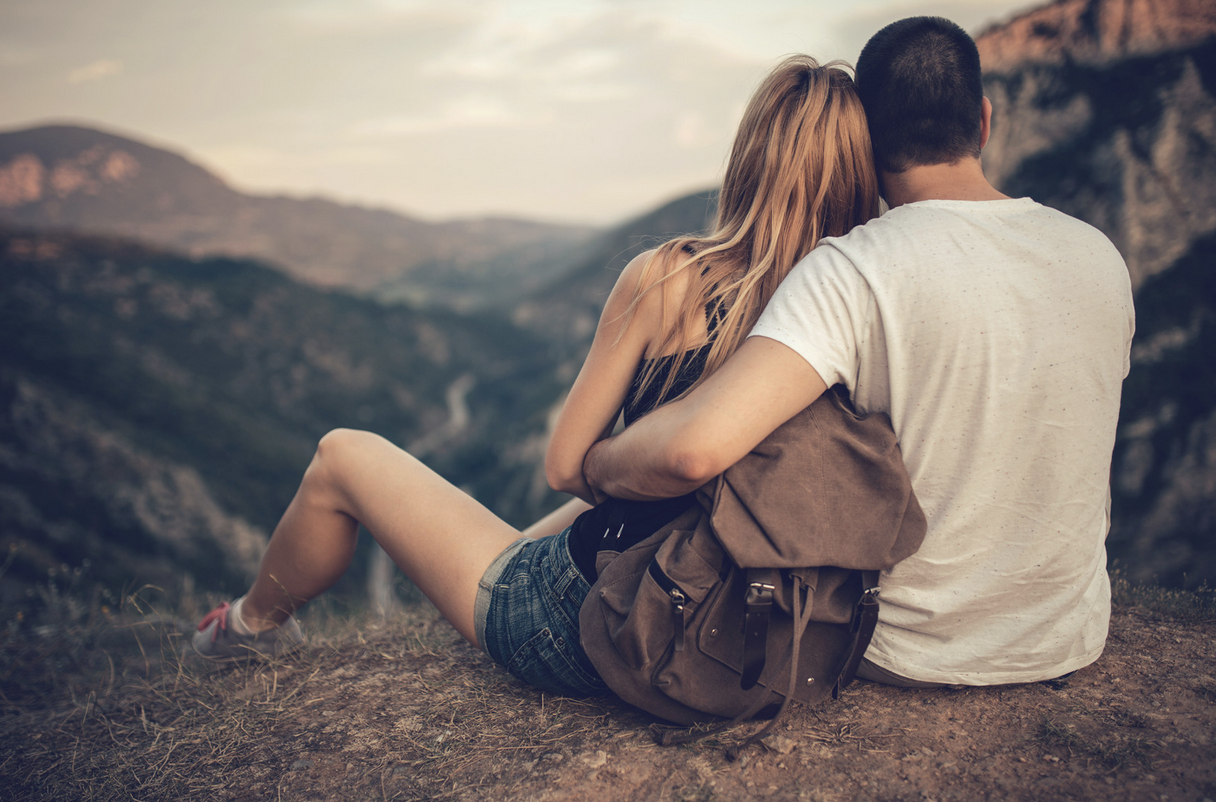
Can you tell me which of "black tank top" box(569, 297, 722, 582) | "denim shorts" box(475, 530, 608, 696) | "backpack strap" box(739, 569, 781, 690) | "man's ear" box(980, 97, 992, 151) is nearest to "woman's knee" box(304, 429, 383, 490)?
"denim shorts" box(475, 530, 608, 696)

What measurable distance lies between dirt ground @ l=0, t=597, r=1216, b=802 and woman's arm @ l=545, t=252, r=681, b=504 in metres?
0.84

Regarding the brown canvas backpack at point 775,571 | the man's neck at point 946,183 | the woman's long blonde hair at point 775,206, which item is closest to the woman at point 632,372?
the woman's long blonde hair at point 775,206

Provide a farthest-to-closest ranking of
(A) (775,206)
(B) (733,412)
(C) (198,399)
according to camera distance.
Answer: (C) (198,399) → (A) (775,206) → (B) (733,412)

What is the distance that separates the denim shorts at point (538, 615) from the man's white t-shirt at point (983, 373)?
850 millimetres

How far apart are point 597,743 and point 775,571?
0.87 metres

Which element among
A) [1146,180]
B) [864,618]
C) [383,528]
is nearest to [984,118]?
[864,618]

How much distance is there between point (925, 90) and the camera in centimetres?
163

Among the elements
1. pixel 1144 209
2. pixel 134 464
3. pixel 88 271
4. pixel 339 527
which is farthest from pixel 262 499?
pixel 1144 209

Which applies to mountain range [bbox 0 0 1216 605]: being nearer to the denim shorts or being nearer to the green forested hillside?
the green forested hillside

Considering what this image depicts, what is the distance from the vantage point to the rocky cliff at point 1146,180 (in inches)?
638

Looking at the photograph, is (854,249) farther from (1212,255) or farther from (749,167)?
(1212,255)

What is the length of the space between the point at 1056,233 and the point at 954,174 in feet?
1.00

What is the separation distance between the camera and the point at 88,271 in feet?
133

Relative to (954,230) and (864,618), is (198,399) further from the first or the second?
(954,230)
